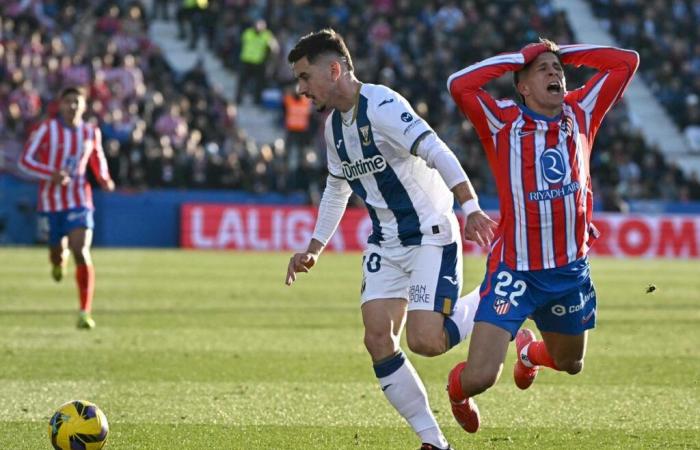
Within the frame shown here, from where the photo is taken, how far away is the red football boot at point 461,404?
6.94m

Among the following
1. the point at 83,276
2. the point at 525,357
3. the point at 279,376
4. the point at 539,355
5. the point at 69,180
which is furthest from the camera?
the point at 69,180

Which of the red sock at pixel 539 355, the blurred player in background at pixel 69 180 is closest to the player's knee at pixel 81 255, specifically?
the blurred player in background at pixel 69 180

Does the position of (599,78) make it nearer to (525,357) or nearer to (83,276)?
(525,357)

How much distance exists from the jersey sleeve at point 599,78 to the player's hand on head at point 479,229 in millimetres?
1111

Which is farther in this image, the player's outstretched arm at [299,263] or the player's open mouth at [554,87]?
the player's outstretched arm at [299,263]

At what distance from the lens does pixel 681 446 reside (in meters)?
7.06

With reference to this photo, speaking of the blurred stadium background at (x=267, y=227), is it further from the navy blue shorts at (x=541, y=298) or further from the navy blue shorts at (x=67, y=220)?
the navy blue shorts at (x=67, y=220)

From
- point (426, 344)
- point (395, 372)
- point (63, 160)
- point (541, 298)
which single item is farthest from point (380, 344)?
point (63, 160)

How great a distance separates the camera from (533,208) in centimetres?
680

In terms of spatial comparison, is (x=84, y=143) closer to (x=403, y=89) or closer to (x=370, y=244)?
(x=370, y=244)

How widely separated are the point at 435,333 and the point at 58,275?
8.05m

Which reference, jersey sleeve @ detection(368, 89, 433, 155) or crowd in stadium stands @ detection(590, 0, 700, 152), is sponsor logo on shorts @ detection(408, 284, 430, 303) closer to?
jersey sleeve @ detection(368, 89, 433, 155)

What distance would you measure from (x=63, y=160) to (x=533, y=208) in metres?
8.02

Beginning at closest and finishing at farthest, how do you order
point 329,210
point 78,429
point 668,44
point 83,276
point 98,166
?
point 78,429 < point 329,210 < point 83,276 < point 98,166 < point 668,44
